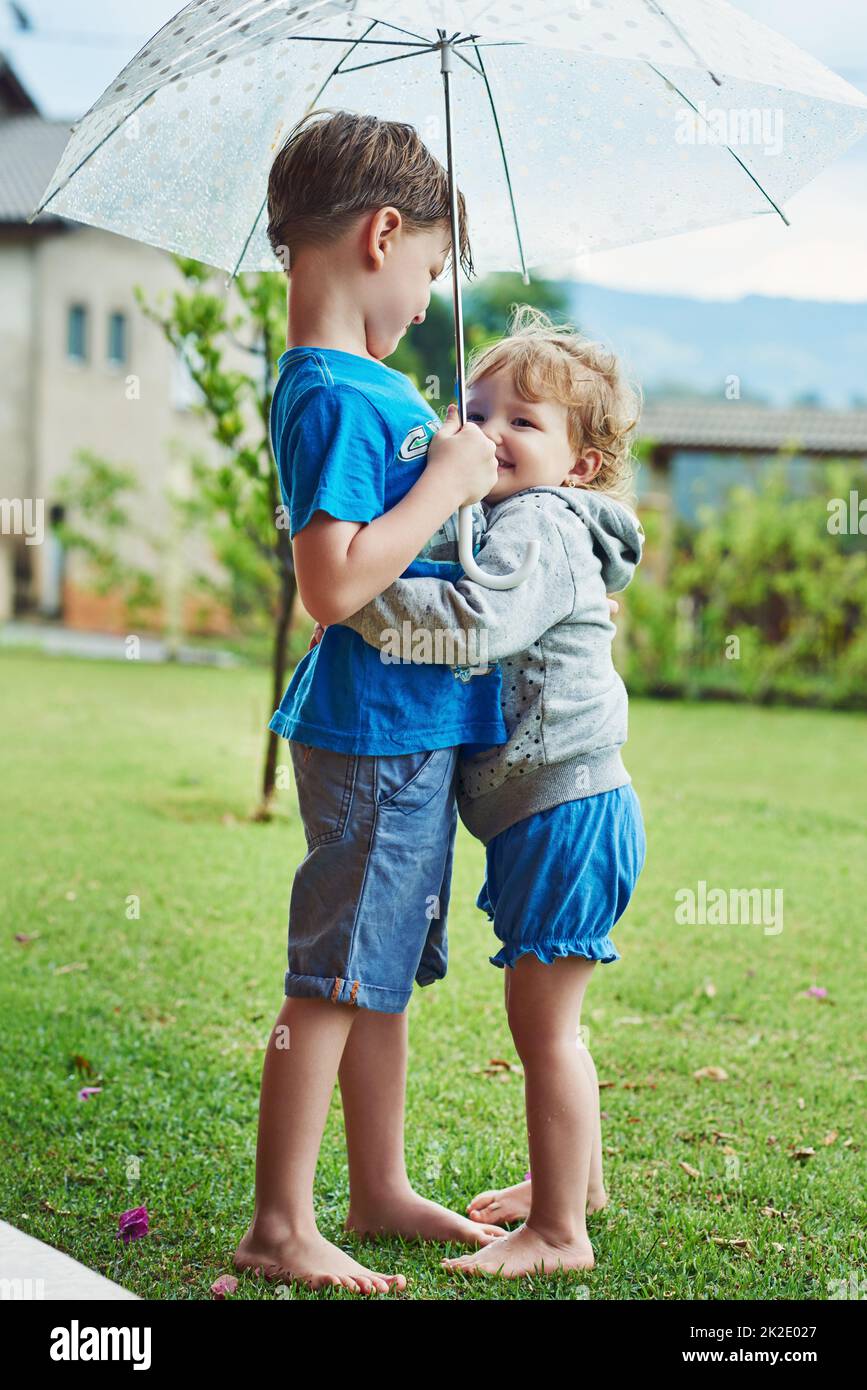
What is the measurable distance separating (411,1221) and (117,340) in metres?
16.6

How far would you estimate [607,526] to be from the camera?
213cm

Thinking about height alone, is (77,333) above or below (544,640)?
above

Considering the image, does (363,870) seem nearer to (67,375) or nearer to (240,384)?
(240,384)

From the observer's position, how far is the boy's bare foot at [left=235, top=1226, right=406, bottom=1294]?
2.01 meters

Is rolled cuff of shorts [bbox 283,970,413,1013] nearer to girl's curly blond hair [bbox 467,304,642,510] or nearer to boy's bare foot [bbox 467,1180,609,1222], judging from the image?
boy's bare foot [bbox 467,1180,609,1222]

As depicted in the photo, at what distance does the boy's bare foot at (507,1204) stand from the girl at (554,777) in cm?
23

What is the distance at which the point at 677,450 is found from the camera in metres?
16.6

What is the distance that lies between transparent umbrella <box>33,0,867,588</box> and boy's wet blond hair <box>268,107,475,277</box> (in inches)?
6.9
